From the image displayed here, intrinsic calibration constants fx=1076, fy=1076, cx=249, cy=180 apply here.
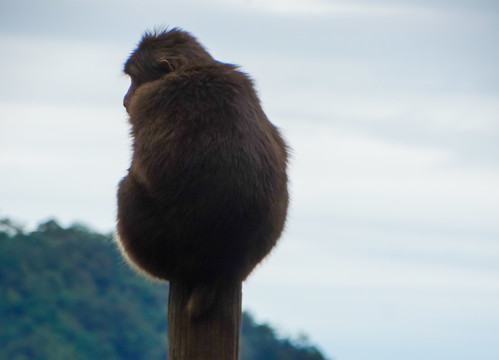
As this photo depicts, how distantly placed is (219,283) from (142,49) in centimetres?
160

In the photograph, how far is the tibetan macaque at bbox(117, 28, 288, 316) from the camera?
17.4 feet

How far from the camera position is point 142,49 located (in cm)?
620

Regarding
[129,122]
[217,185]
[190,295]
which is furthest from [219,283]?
[129,122]

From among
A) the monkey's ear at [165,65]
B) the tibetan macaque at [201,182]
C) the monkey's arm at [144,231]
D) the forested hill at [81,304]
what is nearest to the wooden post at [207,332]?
the tibetan macaque at [201,182]

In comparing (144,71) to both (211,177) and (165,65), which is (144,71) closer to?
(165,65)

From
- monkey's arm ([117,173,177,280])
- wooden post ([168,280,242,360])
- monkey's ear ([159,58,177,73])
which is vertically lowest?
wooden post ([168,280,242,360])

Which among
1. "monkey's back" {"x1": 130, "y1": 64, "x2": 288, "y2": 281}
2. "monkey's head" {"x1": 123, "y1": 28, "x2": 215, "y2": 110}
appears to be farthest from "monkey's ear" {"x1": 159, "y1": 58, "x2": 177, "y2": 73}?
"monkey's back" {"x1": 130, "y1": 64, "x2": 288, "y2": 281}

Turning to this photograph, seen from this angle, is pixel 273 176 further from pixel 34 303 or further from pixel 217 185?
pixel 34 303

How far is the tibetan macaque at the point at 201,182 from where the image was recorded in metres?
5.29

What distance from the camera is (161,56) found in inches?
239

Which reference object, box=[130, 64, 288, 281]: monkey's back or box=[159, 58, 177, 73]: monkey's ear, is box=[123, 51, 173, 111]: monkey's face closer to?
box=[159, 58, 177, 73]: monkey's ear

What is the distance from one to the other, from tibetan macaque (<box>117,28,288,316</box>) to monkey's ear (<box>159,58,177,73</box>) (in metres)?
0.15

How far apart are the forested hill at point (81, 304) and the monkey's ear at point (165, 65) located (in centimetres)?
4975

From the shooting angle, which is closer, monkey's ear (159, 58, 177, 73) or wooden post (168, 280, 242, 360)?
wooden post (168, 280, 242, 360)
